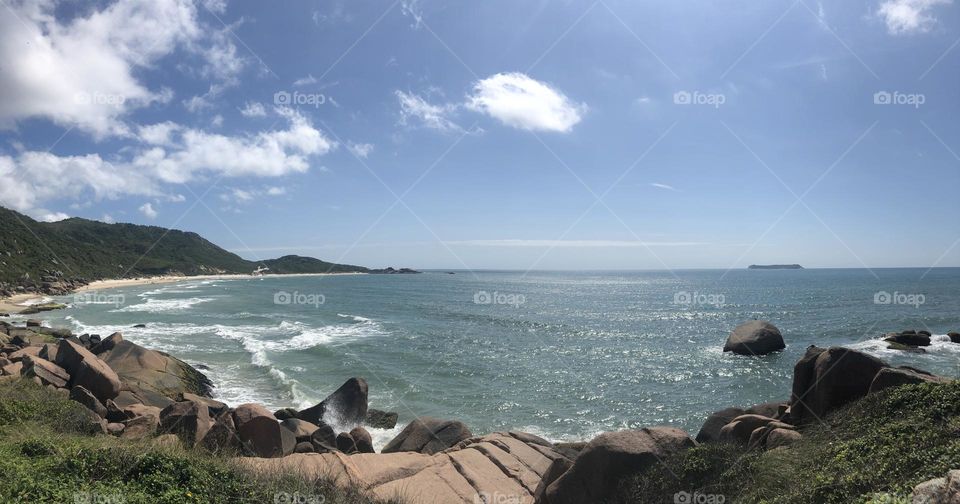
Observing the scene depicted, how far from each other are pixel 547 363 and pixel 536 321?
1887 centimetres

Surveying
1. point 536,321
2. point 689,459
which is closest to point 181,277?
point 536,321

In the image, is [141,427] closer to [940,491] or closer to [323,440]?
[323,440]

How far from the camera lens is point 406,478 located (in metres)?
10.4

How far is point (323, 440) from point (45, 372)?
30.1 ft

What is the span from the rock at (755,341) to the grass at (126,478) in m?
30.4

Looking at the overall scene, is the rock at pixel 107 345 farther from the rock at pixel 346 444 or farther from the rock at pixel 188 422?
the rock at pixel 346 444

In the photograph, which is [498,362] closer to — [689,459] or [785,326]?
[689,459]

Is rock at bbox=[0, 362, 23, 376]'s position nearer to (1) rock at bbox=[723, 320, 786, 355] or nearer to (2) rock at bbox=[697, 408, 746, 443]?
(2) rock at bbox=[697, 408, 746, 443]

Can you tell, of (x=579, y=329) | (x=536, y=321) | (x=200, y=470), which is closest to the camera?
(x=200, y=470)

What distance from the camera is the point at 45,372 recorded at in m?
15.4

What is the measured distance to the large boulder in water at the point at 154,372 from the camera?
1962 centimetres

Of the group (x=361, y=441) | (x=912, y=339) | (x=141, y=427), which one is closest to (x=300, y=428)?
(x=361, y=441)

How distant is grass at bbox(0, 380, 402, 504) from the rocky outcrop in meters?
0.83

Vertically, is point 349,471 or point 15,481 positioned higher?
point 15,481
